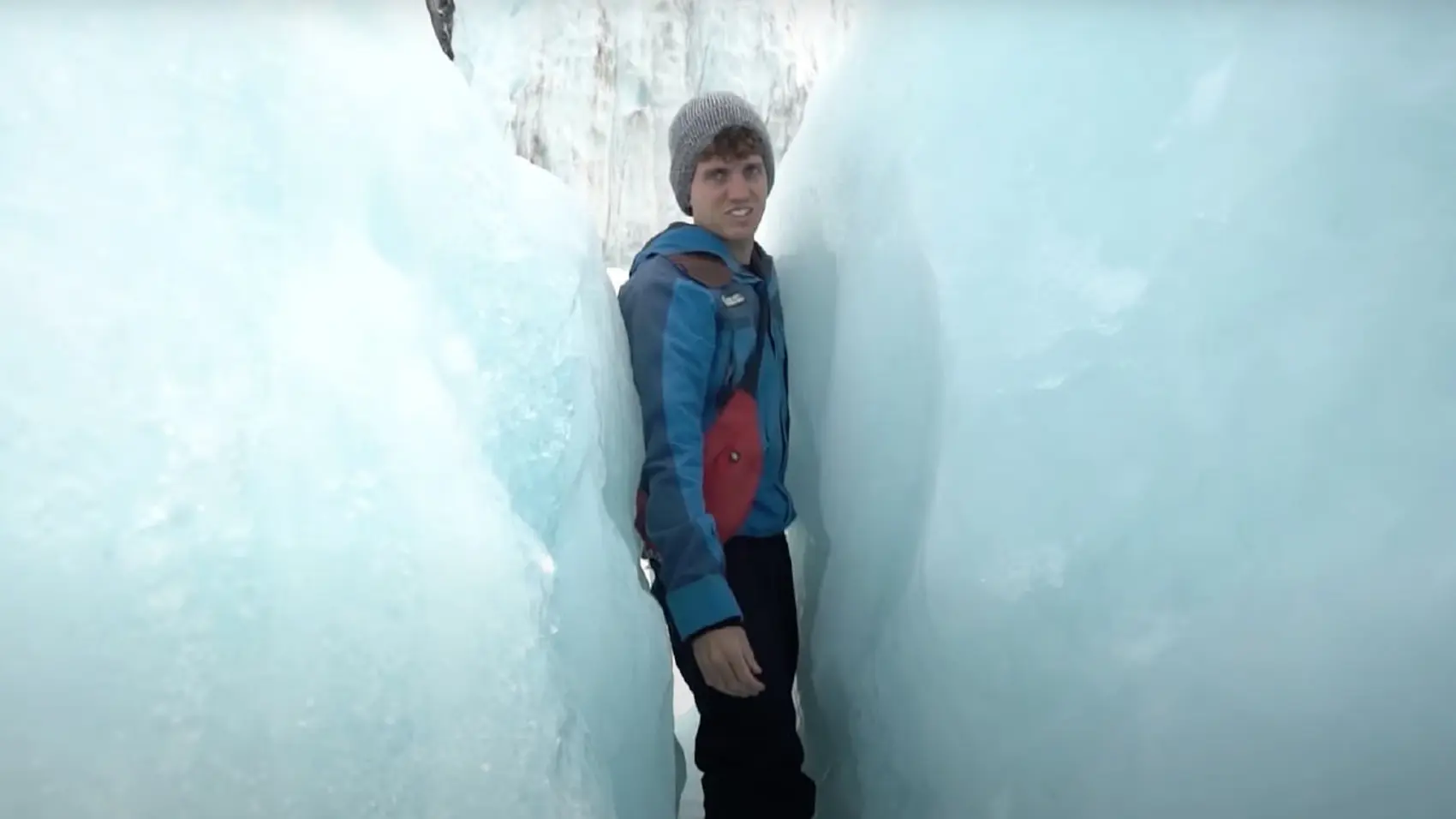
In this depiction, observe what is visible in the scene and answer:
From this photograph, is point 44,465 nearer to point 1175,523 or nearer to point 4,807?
point 4,807

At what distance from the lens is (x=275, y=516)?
22.5 inches

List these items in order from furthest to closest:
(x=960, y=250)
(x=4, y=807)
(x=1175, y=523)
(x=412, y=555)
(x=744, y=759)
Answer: (x=744, y=759), (x=960, y=250), (x=1175, y=523), (x=412, y=555), (x=4, y=807)

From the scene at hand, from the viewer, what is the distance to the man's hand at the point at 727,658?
94 cm

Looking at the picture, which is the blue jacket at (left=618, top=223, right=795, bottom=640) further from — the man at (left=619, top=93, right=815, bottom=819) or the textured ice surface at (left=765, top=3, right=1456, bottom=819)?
the textured ice surface at (left=765, top=3, right=1456, bottom=819)

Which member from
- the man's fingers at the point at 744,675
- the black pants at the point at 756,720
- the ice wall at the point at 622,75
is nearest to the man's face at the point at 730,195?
the black pants at the point at 756,720

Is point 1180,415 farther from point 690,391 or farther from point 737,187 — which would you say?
point 737,187

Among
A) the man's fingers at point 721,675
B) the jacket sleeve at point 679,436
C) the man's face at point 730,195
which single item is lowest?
the man's fingers at point 721,675

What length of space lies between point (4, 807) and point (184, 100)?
0.43m

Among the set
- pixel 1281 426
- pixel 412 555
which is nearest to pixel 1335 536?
pixel 1281 426

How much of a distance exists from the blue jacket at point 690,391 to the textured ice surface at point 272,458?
0.61 ft

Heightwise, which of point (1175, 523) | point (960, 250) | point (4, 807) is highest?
point (960, 250)

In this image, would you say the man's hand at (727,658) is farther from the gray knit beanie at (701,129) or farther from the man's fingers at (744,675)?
the gray knit beanie at (701,129)

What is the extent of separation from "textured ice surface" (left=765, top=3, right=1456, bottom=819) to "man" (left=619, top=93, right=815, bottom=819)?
0.20 m

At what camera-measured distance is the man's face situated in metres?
1.10
